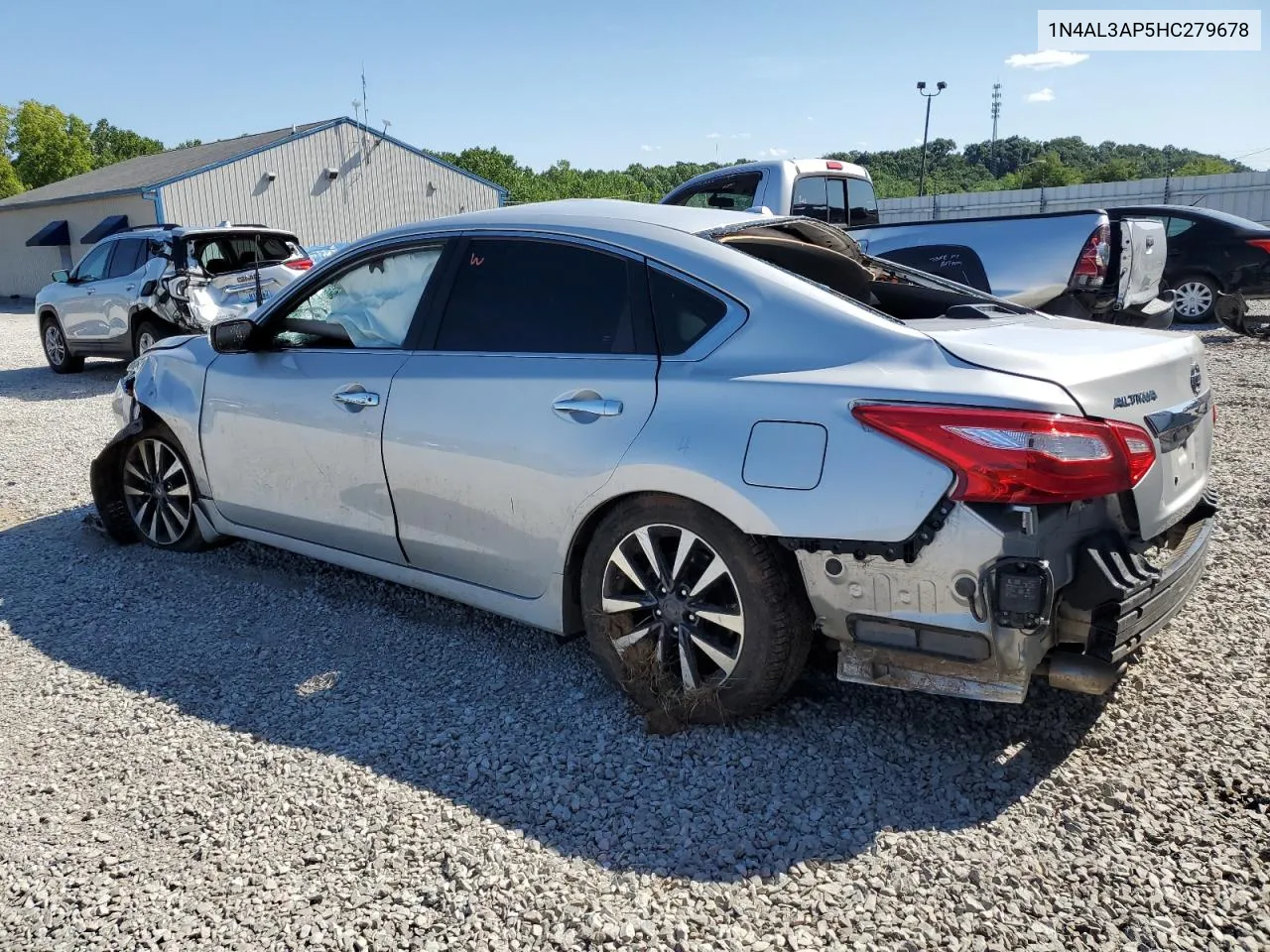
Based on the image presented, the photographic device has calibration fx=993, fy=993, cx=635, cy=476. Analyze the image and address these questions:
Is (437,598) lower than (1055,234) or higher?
lower

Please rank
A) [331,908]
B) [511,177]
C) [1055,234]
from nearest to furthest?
[331,908] → [1055,234] → [511,177]

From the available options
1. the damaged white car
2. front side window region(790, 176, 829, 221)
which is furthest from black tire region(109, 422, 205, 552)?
front side window region(790, 176, 829, 221)

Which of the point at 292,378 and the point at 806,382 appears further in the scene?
the point at 292,378

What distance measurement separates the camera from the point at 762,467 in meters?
2.95

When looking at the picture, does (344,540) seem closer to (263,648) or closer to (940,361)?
(263,648)

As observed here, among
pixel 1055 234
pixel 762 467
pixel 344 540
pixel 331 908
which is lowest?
pixel 331 908

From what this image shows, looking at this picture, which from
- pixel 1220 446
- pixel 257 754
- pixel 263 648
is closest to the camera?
pixel 257 754

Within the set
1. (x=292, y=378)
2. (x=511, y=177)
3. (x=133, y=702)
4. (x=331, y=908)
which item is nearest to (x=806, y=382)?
(x=331, y=908)

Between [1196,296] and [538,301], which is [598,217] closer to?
[538,301]

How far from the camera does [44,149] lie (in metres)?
60.8

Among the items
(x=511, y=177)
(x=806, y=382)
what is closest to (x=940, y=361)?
(x=806, y=382)

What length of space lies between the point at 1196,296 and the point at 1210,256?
1.88 ft

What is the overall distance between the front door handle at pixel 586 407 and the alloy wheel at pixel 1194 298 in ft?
42.4

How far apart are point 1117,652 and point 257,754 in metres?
2.66
